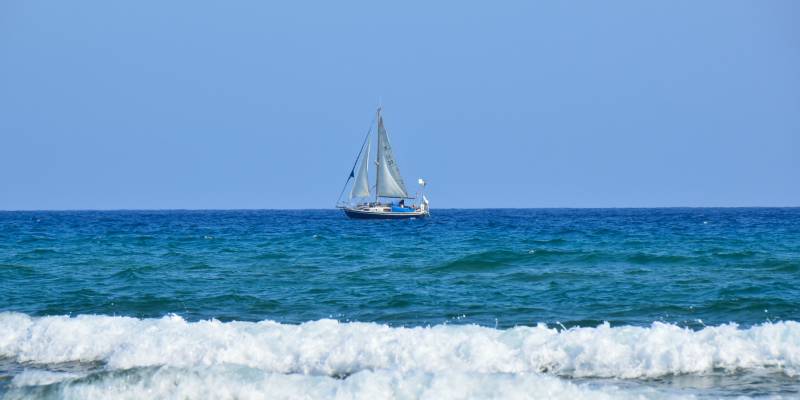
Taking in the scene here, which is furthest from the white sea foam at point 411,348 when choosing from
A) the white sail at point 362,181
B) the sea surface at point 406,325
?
the white sail at point 362,181

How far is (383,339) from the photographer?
1185 centimetres

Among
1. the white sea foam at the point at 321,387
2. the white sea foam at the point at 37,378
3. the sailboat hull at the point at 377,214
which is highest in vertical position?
the sailboat hull at the point at 377,214

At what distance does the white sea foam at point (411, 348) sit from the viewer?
10.8 m

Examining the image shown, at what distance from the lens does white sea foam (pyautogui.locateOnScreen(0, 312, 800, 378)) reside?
10.8 meters

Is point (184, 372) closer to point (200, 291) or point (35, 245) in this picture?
point (200, 291)

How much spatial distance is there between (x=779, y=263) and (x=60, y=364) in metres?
20.9

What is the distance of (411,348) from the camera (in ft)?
37.9

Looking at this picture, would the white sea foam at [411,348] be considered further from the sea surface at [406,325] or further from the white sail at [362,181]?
the white sail at [362,181]

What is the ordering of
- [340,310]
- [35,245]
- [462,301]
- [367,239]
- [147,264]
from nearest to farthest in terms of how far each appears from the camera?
[340,310], [462,301], [147,264], [35,245], [367,239]

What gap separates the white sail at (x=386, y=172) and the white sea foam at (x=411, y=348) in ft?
206

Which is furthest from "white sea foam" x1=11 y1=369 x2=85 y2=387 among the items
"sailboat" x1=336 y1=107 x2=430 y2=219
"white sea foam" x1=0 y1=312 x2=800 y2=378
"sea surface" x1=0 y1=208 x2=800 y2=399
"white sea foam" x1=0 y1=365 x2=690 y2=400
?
"sailboat" x1=336 y1=107 x2=430 y2=219

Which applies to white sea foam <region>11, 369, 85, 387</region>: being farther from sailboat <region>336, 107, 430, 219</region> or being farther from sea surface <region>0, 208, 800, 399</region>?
sailboat <region>336, 107, 430, 219</region>

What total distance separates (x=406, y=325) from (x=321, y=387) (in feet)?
16.1

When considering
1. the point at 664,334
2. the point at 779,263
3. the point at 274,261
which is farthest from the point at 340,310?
the point at 779,263
